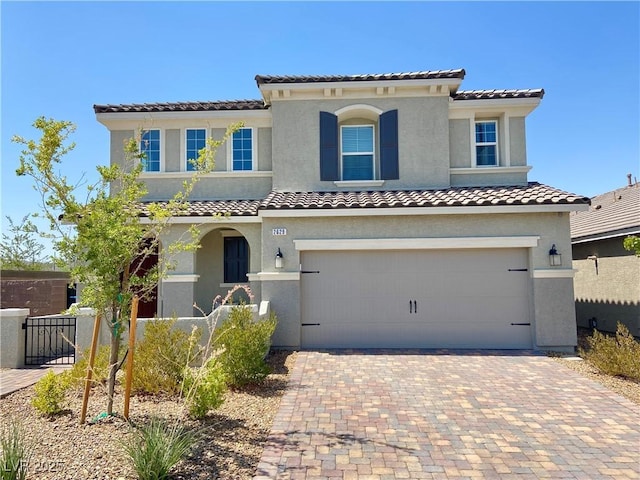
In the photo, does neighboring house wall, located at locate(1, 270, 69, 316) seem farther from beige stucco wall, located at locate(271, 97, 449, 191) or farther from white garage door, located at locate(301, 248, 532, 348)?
white garage door, located at locate(301, 248, 532, 348)

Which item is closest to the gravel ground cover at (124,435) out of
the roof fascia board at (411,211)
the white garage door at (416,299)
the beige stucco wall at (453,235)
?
the beige stucco wall at (453,235)

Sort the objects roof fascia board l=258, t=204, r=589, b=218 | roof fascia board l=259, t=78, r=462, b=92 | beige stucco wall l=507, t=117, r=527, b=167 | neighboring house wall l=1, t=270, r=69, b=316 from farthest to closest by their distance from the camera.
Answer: neighboring house wall l=1, t=270, r=69, b=316 → beige stucco wall l=507, t=117, r=527, b=167 → roof fascia board l=259, t=78, r=462, b=92 → roof fascia board l=258, t=204, r=589, b=218

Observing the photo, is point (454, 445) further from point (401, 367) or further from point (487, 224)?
A: point (487, 224)

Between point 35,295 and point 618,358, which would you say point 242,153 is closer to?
point 35,295

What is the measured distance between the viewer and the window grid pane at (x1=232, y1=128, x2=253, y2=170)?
14156mm

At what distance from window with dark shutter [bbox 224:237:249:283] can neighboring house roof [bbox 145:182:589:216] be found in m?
1.57

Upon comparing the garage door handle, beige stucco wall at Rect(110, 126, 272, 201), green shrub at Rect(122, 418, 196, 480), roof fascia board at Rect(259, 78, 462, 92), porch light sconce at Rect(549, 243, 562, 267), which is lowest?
green shrub at Rect(122, 418, 196, 480)

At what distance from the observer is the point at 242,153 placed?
14.2m

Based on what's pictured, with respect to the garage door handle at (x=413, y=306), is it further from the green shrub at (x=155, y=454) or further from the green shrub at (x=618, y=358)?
the green shrub at (x=155, y=454)

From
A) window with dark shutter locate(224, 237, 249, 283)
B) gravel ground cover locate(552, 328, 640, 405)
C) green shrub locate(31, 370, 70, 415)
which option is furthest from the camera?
window with dark shutter locate(224, 237, 249, 283)

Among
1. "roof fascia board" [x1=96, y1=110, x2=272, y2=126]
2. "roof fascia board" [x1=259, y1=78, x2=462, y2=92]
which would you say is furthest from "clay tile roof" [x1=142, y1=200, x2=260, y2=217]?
"roof fascia board" [x1=259, y1=78, x2=462, y2=92]

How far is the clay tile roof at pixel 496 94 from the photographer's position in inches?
523

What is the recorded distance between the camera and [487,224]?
11.2 metres

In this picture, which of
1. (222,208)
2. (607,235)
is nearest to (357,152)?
(222,208)
